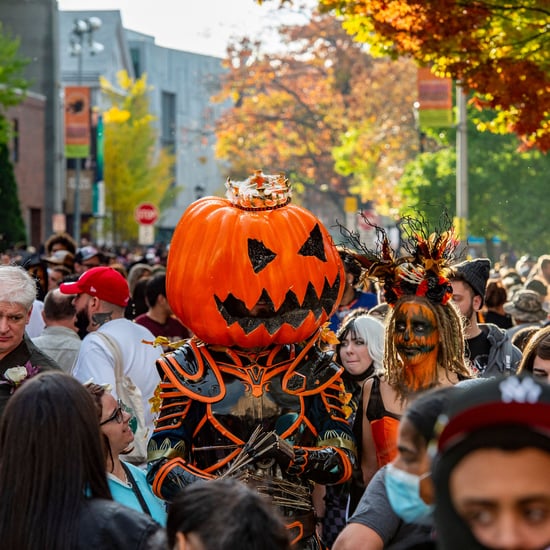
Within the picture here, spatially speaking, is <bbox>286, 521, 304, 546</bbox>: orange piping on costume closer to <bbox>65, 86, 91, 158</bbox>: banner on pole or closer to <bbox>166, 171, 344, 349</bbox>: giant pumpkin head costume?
<bbox>166, 171, 344, 349</bbox>: giant pumpkin head costume

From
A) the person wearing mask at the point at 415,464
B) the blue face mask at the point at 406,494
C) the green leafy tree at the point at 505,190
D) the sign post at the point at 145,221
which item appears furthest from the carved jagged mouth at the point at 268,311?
the green leafy tree at the point at 505,190

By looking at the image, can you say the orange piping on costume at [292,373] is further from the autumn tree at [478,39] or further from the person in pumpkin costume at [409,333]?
the autumn tree at [478,39]

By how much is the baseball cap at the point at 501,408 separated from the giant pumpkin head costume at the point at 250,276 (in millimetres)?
3243

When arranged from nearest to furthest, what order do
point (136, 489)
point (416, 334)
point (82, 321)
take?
1. point (136, 489)
2. point (416, 334)
3. point (82, 321)

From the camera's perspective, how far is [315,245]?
243 inches

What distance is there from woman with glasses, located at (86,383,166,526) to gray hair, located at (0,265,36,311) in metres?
1.28

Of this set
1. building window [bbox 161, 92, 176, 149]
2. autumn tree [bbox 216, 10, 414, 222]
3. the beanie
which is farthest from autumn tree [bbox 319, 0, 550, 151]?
building window [bbox 161, 92, 176, 149]

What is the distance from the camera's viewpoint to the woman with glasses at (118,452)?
5.16 meters

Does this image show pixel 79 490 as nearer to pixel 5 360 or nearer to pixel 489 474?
pixel 489 474

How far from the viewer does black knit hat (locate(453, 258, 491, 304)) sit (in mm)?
8445

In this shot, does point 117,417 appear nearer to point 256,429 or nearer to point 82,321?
point 256,429

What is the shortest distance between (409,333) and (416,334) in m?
0.03

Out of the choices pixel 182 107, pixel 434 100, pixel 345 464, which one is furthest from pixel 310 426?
pixel 182 107

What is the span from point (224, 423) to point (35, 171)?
5184cm
